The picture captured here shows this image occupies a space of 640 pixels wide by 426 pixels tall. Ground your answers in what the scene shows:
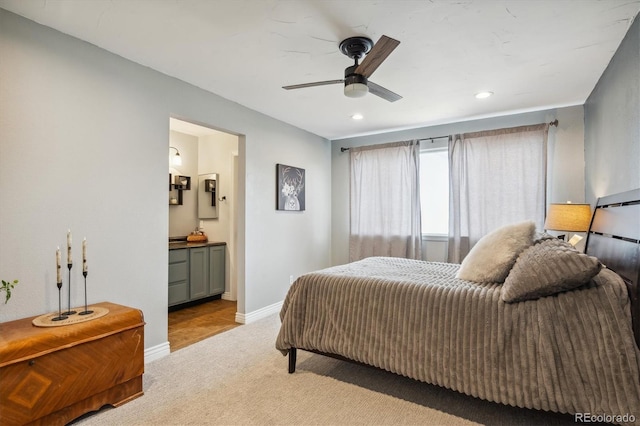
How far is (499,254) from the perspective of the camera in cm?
209

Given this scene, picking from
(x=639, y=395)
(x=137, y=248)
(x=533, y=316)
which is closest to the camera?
(x=639, y=395)

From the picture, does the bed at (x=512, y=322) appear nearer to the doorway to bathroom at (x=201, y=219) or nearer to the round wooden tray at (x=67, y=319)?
the round wooden tray at (x=67, y=319)

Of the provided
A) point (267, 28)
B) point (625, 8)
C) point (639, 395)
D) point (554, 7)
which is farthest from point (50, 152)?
point (625, 8)

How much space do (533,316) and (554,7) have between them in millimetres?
1775

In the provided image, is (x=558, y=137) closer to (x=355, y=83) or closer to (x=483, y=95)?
(x=483, y=95)

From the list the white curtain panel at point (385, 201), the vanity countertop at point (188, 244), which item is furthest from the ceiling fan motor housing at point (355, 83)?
the vanity countertop at point (188, 244)

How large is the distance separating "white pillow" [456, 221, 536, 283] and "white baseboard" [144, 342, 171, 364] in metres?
2.46

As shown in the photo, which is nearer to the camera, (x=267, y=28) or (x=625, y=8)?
(x=625, y=8)

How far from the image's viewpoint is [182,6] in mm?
1888

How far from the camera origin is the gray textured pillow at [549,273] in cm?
152

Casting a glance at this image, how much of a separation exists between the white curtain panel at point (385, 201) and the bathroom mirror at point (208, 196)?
2080 mm

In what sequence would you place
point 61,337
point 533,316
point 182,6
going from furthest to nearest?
point 182,6 < point 61,337 < point 533,316

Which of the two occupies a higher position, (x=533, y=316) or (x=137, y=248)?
(x=137, y=248)

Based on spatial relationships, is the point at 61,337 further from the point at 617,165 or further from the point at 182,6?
the point at 617,165
